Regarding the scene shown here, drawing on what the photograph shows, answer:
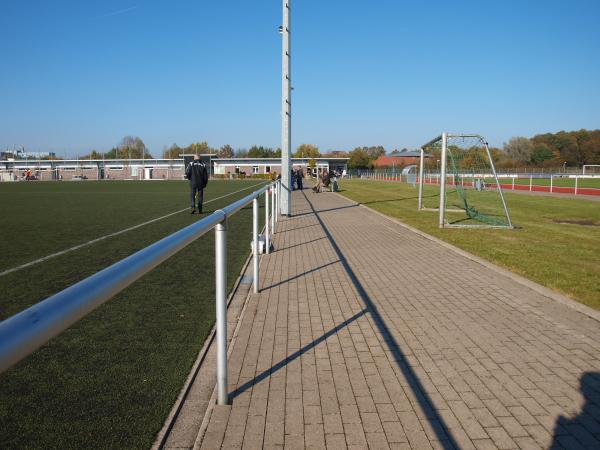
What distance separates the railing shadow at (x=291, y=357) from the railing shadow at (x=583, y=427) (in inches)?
72.3

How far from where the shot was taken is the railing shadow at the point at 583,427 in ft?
8.96

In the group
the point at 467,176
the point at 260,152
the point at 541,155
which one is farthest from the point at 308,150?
the point at 467,176

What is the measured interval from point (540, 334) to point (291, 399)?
2.59m

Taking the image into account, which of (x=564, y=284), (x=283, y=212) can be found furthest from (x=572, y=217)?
(x=564, y=284)

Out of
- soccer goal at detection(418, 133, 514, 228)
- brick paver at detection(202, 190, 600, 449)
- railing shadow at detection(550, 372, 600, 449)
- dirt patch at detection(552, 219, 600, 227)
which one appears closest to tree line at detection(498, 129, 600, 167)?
soccer goal at detection(418, 133, 514, 228)

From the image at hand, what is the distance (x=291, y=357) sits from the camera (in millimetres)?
3980

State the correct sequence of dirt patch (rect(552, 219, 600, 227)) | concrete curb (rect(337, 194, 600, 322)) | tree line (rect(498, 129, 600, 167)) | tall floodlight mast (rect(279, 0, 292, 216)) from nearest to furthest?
concrete curb (rect(337, 194, 600, 322))
dirt patch (rect(552, 219, 600, 227))
tall floodlight mast (rect(279, 0, 292, 216))
tree line (rect(498, 129, 600, 167))

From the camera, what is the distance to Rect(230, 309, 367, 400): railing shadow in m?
3.42

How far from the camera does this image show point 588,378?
3604mm

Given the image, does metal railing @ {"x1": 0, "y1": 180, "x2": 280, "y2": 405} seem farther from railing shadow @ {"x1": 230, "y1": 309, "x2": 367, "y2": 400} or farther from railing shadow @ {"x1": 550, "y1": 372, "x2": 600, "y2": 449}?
railing shadow @ {"x1": 550, "y1": 372, "x2": 600, "y2": 449}

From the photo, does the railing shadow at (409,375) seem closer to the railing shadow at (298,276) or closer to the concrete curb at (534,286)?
the railing shadow at (298,276)

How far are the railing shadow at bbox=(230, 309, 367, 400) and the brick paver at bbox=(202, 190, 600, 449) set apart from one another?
0.05ft

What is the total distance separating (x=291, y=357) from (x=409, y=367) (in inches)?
35.7

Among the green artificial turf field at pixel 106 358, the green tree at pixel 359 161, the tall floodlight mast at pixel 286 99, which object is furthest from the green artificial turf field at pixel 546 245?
the green tree at pixel 359 161
